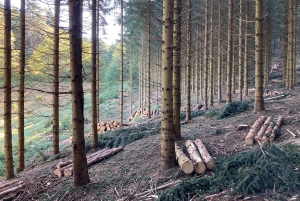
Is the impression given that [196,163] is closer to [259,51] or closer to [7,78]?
[259,51]

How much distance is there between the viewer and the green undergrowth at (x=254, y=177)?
3887mm

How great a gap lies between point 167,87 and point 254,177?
235 centimetres

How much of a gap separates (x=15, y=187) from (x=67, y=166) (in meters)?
1.42

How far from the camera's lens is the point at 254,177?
4.01 metres

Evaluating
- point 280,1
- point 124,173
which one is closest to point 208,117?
point 124,173

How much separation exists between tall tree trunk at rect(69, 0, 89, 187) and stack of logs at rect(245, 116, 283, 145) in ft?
12.8

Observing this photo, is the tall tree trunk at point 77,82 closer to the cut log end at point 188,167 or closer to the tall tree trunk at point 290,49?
the cut log end at point 188,167

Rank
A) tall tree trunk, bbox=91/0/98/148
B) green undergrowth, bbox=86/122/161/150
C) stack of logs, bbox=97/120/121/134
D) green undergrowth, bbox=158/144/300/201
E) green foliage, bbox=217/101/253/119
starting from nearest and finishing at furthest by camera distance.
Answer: green undergrowth, bbox=158/144/300/201
tall tree trunk, bbox=91/0/98/148
green undergrowth, bbox=86/122/161/150
green foliage, bbox=217/101/253/119
stack of logs, bbox=97/120/121/134

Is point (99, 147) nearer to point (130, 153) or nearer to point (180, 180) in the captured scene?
point (130, 153)

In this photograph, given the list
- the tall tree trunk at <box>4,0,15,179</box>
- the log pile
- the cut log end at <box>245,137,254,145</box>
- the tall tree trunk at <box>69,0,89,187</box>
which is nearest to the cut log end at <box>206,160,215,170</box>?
the cut log end at <box>245,137,254,145</box>

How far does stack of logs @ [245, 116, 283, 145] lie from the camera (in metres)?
5.98

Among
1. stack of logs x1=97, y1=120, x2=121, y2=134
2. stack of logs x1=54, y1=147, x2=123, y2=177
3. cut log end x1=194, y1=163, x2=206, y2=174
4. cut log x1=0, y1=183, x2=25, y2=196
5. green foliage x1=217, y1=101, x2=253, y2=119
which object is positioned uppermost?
green foliage x1=217, y1=101, x2=253, y2=119

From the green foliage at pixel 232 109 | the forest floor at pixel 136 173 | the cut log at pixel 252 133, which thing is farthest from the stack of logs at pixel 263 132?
the green foliage at pixel 232 109

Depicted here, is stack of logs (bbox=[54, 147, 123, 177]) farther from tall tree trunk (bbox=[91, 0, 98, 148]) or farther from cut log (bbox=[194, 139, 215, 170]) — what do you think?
cut log (bbox=[194, 139, 215, 170])
